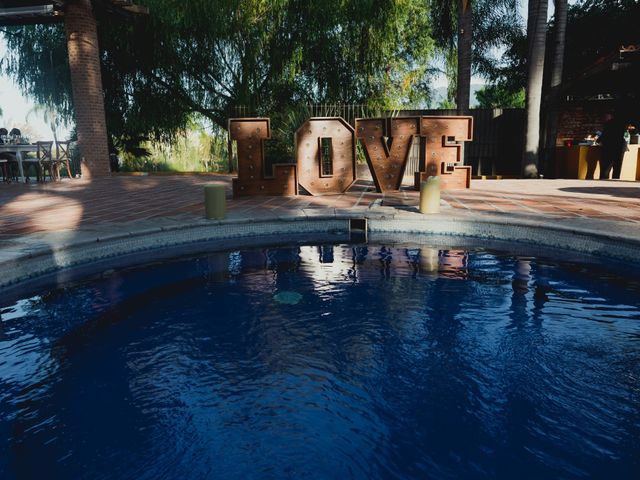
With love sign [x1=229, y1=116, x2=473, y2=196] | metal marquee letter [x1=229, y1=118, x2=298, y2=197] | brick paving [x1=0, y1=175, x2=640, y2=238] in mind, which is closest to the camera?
brick paving [x1=0, y1=175, x2=640, y2=238]

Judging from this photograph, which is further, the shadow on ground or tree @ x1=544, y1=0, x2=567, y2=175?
tree @ x1=544, y1=0, x2=567, y2=175

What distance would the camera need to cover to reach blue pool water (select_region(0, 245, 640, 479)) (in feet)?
6.66

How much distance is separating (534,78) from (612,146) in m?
2.54

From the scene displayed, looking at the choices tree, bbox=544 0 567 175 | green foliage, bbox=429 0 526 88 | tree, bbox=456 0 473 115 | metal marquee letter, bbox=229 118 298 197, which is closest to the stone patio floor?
metal marquee letter, bbox=229 118 298 197

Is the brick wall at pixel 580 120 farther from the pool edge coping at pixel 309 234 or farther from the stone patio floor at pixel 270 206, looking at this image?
the pool edge coping at pixel 309 234

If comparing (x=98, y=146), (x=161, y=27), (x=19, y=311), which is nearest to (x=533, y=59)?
(x=161, y=27)

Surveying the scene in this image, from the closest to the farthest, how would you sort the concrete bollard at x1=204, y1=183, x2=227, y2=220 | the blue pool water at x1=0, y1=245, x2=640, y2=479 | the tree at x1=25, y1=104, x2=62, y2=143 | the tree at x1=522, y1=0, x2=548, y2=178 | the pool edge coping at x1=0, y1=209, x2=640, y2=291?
the blue pool water at x1=0, y1=245, x2=640, y2=479 → the pool edge coping at x1=0, y1=209, x2=640, y2=291 → the concrete bollard at x1=204, y1=183, x2=227, y2=220 → the tree at x1=522, y1=0, x2=548, y2=178 → the tree at x1=25, y1=104, x2=62, y2=143

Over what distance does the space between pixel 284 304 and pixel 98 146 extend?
1041 centimetres

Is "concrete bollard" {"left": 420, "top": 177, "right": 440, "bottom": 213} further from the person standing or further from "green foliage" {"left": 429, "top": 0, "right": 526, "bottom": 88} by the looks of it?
"green foliage" {"left": 429, "top": 0, "right": 526, "bottom": 88}

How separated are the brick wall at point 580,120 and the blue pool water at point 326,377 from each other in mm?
14133

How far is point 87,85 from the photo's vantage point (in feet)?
38.6

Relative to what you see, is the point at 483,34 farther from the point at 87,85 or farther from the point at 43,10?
the point at 43,10

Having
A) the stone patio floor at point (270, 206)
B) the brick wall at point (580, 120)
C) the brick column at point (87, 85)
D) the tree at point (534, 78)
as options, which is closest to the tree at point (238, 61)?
the brick column at point (87, 85)

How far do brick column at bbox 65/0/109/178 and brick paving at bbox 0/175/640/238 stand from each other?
79.7 inches
